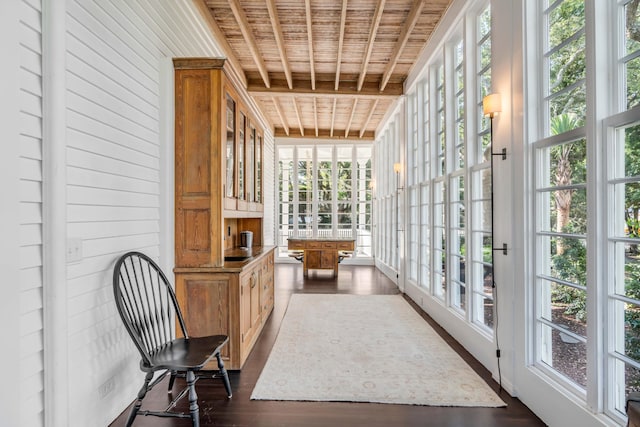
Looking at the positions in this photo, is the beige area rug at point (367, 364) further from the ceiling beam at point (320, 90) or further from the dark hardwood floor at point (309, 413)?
the ceiling beam at point (320, 90)

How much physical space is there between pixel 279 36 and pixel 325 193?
19.9ft

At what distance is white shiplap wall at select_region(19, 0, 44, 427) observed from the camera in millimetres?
1727

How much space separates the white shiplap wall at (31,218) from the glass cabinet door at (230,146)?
1718 millimetres

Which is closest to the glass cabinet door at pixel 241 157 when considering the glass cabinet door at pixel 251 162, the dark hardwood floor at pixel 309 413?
the glass cabinet door at pixel 251 162

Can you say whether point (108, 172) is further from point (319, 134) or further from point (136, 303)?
point (319, 134)

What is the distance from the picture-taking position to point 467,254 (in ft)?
12.4

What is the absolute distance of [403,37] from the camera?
4906 mm

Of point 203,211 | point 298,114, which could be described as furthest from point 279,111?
point 203,211

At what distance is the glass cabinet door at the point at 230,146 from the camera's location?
137 inches

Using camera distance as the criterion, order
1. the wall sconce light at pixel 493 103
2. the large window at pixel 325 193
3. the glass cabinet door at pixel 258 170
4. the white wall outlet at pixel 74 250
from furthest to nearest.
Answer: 1. the large window at pixel 325 193
2. the glass cabinet door at pixel 258 170
3. the wall sconce light at pixel 493 103
4. the white wall outlet at pixel 74 250

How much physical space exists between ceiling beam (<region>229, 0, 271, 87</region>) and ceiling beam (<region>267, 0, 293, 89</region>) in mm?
354

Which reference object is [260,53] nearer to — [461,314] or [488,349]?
[461,314]

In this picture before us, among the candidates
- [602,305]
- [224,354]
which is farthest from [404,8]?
[224,354]

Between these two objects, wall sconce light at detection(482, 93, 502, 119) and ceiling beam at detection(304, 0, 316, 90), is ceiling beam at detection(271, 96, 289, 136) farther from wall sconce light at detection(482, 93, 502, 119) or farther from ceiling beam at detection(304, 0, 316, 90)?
wall sconce light at detection(482, 93, 502, 119)
